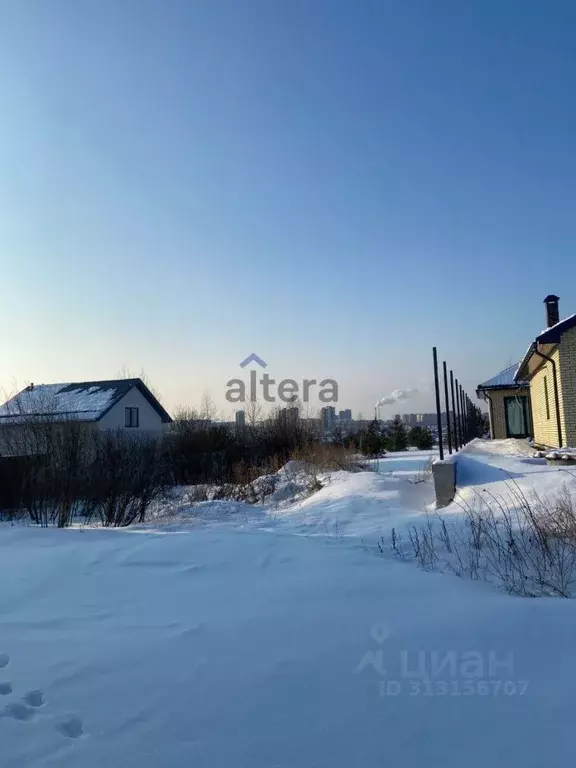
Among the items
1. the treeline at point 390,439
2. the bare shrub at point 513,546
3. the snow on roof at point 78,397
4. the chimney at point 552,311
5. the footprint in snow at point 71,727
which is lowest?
the footprint in snow at point 71,727

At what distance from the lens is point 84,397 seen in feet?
88.4

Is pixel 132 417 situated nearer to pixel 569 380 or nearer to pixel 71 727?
pixel 569 380

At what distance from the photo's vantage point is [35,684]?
9.53 feet

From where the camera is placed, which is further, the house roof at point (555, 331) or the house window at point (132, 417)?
the house window at point (132, 417)

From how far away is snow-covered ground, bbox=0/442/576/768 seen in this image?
237 centimetres

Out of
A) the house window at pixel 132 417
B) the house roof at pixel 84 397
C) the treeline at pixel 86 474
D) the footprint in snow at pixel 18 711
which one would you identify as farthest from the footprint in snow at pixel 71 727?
the house window at pixel 132 417

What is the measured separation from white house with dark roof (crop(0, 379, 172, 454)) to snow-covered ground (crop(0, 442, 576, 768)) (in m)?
18.8

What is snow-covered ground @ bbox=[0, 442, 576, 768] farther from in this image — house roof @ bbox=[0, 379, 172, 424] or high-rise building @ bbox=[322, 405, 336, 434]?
high-rise building @ bbox=[322, 405, 336, 434]

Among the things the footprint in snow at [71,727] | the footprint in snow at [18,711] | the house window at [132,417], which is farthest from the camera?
the house window at [132,417]

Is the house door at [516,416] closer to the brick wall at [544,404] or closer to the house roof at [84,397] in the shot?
the brick wall at [544,404]

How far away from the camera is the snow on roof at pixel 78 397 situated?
2398 centimetres

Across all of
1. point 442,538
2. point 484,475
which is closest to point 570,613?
point 442,538

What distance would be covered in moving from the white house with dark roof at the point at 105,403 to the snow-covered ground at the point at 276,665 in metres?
18.8

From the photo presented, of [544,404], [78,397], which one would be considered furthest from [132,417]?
[544,404]
